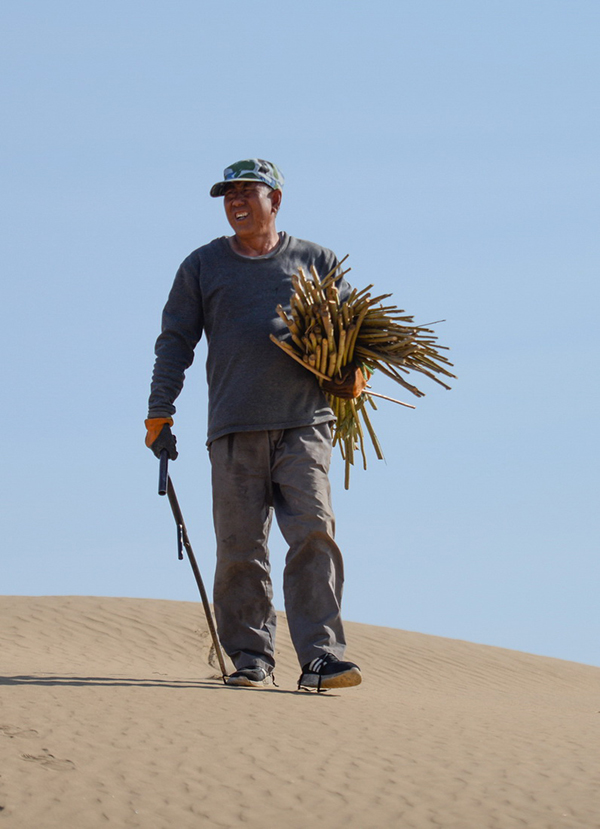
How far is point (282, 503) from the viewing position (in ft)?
19.9

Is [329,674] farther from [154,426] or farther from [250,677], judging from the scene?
[154,426]

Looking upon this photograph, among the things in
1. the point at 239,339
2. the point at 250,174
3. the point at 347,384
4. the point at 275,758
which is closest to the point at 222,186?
the point at 250,174

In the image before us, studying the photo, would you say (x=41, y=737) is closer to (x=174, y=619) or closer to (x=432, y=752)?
(x=432, y=752)

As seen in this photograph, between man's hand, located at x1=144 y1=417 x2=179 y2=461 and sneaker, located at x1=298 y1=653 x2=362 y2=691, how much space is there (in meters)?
1.30

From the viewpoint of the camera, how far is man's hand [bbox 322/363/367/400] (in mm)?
6090

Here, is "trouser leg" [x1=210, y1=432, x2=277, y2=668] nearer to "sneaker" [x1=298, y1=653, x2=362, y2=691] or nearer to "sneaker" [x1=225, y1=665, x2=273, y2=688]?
"sneaker" [x1=225, y1=665, x2=273, y2=688]

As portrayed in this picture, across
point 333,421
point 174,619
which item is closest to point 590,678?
point 174,619

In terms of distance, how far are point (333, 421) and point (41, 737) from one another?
2.28 metres

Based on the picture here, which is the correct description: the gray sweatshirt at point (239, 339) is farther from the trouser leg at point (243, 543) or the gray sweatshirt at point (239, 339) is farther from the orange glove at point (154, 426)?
the trouser leg at point (243, 543)

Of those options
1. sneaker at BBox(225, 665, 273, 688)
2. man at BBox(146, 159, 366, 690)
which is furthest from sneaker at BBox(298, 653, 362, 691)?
sneaker at BBox(225, 665, 273, 688)

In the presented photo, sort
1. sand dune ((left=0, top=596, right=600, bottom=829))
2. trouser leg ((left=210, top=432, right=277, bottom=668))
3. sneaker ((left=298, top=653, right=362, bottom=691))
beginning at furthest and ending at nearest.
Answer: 1. trouser leg ((left=210, top=432, right=277, bottom=668))
2. sneaker ((left=298, top=653, right=362, bottom=691))
3. sand dune ((left=0, top=596, right=600, bottom=829))

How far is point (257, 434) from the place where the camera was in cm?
596

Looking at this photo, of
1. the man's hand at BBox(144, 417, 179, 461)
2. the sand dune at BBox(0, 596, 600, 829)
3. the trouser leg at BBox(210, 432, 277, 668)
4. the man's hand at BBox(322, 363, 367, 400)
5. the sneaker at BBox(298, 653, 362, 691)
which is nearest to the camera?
the sand dune at BBox(0, 596, 600, 829)

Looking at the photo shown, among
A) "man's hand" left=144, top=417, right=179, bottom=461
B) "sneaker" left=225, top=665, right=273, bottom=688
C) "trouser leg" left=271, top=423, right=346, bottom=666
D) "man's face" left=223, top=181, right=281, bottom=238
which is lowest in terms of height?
"sneaker" left=225, top=665, right=273, bottom=688
